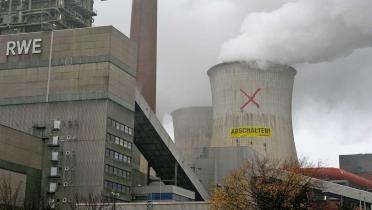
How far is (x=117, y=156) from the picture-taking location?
50.7 meters

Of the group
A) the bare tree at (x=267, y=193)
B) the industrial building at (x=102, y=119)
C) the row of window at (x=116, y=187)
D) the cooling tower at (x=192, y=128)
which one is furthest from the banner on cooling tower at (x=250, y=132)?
the bare tree at (x=267, y=193)

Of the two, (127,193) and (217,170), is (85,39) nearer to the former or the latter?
(127,193)

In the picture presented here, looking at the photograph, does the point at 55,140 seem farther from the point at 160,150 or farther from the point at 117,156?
the point at 160,150

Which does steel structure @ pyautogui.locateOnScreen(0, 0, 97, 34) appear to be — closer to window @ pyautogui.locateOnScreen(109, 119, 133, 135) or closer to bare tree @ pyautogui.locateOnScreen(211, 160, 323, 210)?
window @ pyautogui.locateOnScreen(109, 119, 133, 135)

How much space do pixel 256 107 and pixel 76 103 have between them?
19479 millimetres

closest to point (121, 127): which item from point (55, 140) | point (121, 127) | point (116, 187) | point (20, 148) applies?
point (121, 127)

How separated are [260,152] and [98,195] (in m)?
21.0

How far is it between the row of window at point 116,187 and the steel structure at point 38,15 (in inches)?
810

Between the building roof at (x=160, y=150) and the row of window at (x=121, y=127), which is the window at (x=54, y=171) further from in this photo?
the building roof at (x=160, y=150)

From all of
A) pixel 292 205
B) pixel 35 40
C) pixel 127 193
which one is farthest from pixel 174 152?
pixel 292 205

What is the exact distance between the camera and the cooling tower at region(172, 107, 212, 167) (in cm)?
7312

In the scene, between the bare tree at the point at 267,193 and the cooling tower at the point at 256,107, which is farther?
the cooling tower at the point at 256,107

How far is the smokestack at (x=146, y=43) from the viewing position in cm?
7006

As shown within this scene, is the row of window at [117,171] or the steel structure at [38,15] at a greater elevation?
the steel structure at [38,15]
